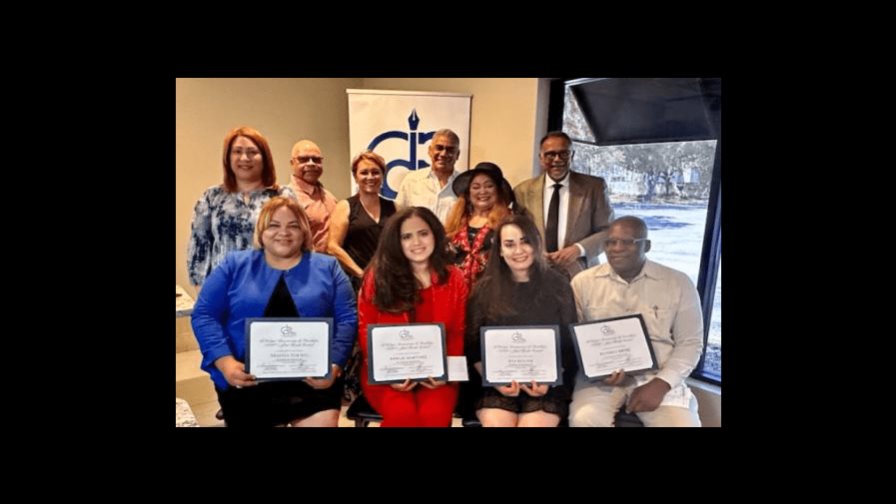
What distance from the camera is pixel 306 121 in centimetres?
202

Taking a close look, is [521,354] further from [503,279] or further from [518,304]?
[503,279]

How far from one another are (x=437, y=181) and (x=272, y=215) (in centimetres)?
65

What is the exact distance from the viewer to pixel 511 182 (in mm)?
2076

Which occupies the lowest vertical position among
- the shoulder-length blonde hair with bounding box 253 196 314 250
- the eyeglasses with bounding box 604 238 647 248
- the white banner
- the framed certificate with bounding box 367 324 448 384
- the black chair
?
the black chair

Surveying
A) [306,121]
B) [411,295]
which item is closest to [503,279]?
[411,295]

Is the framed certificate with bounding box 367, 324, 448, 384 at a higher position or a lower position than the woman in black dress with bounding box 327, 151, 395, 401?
lower

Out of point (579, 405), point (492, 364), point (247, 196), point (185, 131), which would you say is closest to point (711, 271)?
point (579, 405)

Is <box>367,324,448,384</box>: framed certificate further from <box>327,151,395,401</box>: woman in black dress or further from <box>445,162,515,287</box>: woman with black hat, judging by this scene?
<box>445,162,515,287</box>: woman with black hat

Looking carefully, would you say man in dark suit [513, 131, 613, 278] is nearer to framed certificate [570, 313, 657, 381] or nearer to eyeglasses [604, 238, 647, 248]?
eyeglasses [604, 238, 647, 248]

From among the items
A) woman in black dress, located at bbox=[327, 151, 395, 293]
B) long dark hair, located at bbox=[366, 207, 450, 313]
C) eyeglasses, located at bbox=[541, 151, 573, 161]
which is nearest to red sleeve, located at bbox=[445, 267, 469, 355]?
long dark hair, located at bbox=[366, 207, 450, 313]

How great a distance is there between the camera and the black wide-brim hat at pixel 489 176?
2.07 m

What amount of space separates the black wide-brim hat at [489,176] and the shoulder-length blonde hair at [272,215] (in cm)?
61

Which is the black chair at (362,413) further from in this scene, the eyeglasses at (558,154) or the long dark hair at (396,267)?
the eyeglasses at (558,154)

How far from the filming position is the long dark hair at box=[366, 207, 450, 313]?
6.71 feet
